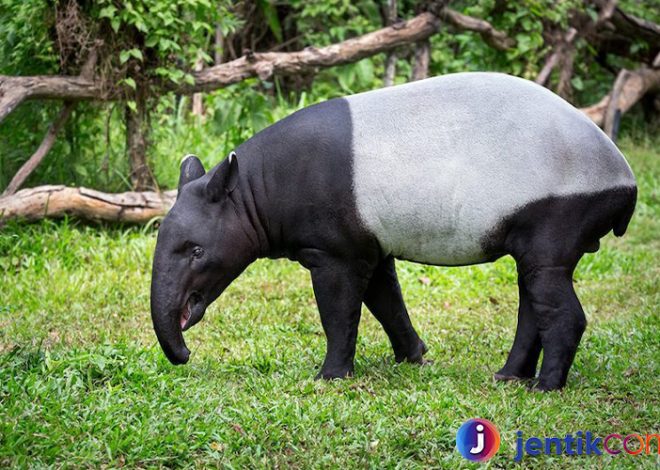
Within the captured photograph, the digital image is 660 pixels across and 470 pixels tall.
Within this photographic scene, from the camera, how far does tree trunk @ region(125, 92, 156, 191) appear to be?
8.77 m

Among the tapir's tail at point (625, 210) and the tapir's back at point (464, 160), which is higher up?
the tapir's back at point (464, 160)

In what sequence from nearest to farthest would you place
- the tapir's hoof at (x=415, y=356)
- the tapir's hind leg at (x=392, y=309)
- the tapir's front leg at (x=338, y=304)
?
the tapir's front leg at (x=338, y=304) < the tapir's hind leg at (x=392, y=309) < the tapir's hoof at (x=415, y=356)

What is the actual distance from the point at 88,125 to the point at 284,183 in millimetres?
4224

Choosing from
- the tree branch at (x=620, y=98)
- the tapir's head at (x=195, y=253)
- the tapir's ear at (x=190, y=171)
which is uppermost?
the tapir's ear at (x=190, y=171)

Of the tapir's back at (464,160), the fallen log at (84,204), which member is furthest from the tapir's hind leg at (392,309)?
the fallen log at (84,204)

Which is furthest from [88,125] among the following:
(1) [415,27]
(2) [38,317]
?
(1) [415,27]

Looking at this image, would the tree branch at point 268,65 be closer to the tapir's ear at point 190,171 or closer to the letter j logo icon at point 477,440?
the tapir's ear at point 190,171

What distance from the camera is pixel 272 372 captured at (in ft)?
18.2

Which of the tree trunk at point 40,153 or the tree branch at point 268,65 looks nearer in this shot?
the tree branch at point 268,65

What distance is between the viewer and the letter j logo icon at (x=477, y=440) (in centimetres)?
423

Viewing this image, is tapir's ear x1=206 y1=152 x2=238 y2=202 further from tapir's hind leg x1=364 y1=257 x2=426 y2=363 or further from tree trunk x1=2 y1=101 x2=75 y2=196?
tree trunk x1=2 y1=101 x2=75 y2=196

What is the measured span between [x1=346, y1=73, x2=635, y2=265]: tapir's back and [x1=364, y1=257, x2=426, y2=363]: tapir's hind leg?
0.38 m

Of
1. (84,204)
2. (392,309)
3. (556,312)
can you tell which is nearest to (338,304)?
(392,309)

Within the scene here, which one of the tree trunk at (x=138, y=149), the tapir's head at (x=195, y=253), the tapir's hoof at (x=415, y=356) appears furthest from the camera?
the tree trunk at (x=138, y=149)
